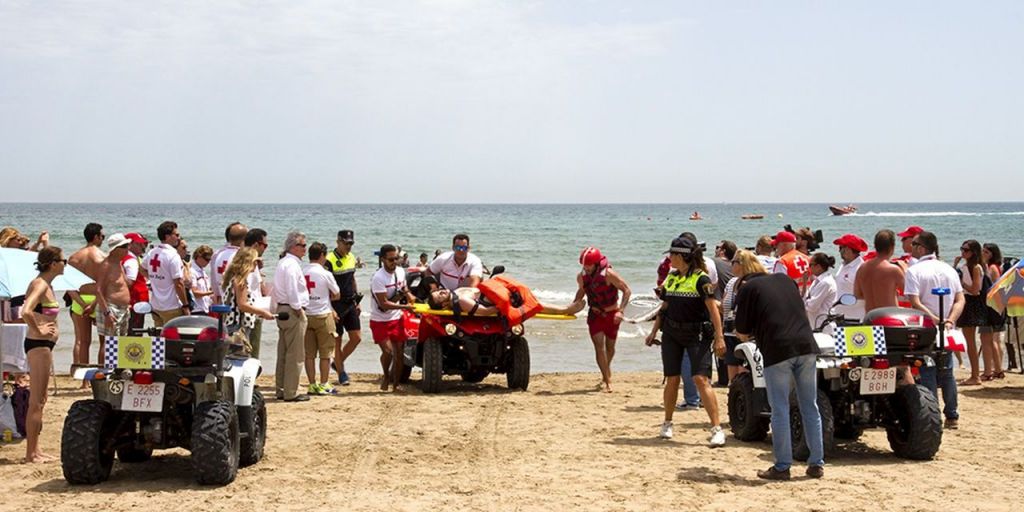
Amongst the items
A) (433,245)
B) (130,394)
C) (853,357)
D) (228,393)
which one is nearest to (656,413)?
(853,357)

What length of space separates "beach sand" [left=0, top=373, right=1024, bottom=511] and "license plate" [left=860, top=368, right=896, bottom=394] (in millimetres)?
519

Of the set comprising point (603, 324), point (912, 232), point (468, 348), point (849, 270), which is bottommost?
point (468, 348)

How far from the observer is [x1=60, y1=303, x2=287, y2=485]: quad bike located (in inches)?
272

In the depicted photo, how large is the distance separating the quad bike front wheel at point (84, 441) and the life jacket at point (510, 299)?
15.9ft

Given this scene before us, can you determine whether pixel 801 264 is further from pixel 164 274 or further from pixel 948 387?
pixel 164 274

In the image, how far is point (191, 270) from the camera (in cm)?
1180

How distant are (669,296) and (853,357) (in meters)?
1.49

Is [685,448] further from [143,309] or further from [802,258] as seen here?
[143,309]

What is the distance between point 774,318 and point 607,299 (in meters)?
4.38

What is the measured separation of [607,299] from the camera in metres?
11.5

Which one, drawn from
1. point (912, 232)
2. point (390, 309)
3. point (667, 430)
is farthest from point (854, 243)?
point (390, 309)

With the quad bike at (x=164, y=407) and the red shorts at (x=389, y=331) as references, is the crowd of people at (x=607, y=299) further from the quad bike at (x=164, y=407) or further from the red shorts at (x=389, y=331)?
the quad bike at (x=164, y=407)

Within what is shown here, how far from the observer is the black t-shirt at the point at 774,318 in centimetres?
715

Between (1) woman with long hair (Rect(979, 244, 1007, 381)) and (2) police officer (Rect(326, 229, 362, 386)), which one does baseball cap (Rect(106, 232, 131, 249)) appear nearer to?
(2) police officer (Rect(326, 229, 362, 386))
